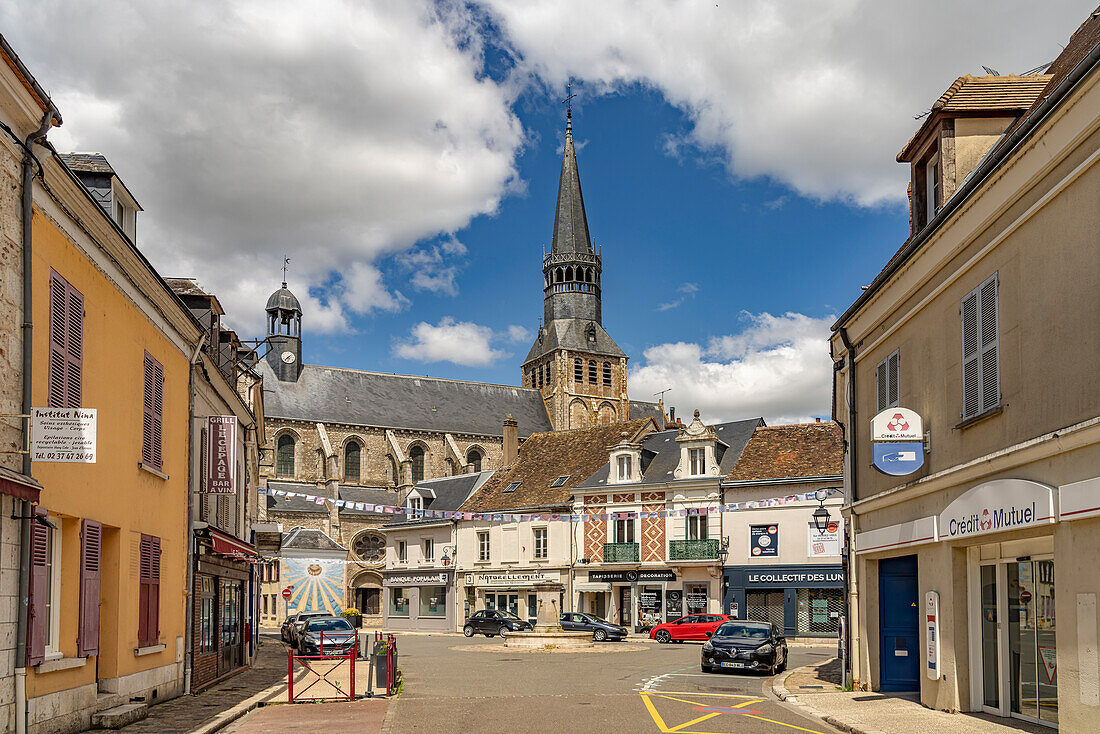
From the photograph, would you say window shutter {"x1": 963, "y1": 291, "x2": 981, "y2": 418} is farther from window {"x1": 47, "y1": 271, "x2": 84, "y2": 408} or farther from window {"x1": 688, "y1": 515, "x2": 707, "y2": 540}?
window {"x1": 688, "y1": 515, "x2": 707, "y2": 540}

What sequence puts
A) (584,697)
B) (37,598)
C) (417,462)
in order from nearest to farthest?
(37,598) → (584,697) → (417,462)

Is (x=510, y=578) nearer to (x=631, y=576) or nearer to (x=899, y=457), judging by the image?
(x=631, y=576)

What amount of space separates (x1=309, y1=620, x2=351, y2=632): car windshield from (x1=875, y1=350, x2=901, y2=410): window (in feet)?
53.4

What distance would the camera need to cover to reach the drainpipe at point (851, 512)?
16531 millimetres

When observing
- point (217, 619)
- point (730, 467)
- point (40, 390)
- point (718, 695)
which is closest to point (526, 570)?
point (730, 467)

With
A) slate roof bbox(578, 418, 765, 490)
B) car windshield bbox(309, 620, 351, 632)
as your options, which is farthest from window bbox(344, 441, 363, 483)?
car windshield bbox(309, 620, 351, 632)

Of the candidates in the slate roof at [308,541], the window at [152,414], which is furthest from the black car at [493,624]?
the window at [152,414]

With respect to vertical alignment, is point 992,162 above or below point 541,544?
above

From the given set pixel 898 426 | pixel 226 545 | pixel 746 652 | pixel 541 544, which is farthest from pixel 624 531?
pixel 898 426

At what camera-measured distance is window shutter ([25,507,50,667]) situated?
9312 millimetres

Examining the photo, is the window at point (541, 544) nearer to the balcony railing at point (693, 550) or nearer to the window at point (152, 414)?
the balcony railing at point (693, 550)

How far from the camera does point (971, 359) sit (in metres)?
11.7

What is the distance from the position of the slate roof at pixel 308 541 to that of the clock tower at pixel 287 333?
1608cm

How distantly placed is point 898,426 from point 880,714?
3541mm
